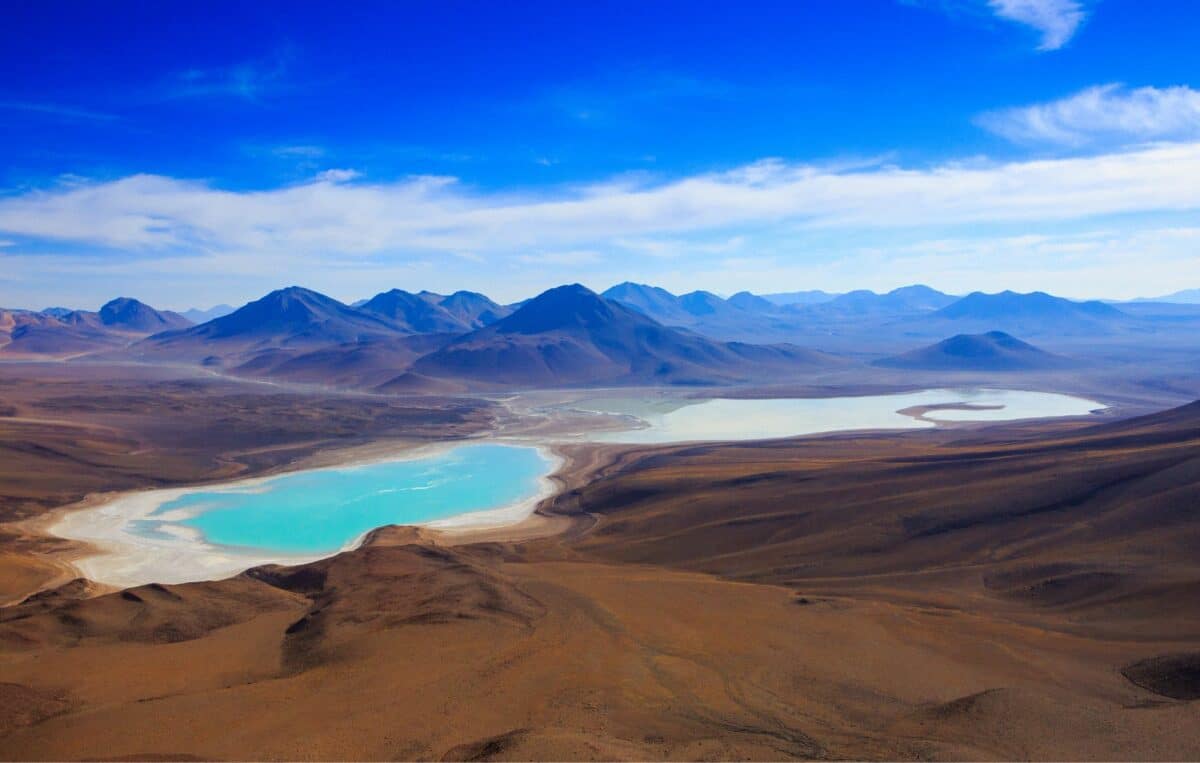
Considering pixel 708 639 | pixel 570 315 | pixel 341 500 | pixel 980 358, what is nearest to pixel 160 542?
pixel 341 500

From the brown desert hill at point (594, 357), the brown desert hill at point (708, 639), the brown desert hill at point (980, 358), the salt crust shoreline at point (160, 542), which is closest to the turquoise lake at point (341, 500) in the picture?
the salt crust shoreline at point (160, 542)

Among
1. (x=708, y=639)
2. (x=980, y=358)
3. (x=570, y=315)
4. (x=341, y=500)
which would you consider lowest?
(x=341, y=500)

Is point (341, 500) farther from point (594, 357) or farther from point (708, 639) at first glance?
point (594, 357)

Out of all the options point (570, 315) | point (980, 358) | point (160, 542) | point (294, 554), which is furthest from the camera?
point (570, 315)

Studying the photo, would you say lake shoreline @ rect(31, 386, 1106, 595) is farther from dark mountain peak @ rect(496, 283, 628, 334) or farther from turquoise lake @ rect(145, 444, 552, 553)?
dark mountain peak @ rect(496, 283, 628, 334)

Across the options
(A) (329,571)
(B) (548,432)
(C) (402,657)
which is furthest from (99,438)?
(C) (402,657)

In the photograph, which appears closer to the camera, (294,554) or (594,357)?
(294,554)

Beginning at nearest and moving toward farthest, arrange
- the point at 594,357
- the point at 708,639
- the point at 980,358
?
the point at 708,639, the point at 594,357, the point at 980,358

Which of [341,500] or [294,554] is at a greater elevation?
[341,500]
